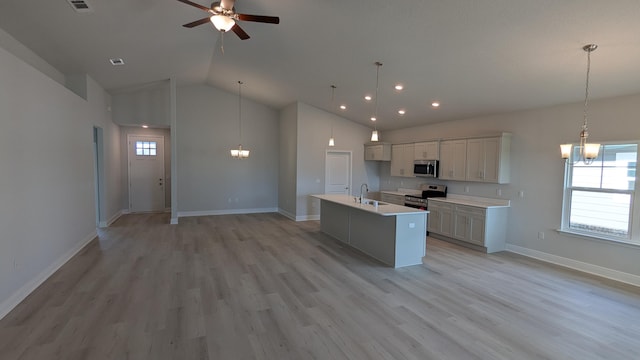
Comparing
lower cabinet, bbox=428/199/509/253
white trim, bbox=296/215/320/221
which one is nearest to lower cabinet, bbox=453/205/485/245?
lower cabinet, bbox=428/199/509/253

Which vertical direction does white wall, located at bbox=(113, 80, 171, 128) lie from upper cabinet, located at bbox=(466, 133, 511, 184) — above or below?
above

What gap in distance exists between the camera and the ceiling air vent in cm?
359

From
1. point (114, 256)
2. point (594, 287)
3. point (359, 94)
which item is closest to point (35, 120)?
point (114, 256)

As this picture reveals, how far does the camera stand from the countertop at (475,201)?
19.3 ft

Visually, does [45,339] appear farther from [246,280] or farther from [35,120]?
[35,120]

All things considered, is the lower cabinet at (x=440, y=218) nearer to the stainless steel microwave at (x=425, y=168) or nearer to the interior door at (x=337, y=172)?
the stainless steel microwave at (x=425, y=168)

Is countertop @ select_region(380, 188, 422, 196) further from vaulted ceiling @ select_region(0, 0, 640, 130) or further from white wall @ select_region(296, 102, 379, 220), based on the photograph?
vaulted ceiling @ select_region(0, 0, 640, 130)

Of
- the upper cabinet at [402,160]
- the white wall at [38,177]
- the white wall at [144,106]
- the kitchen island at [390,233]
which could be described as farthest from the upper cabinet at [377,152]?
the white wall at [38,177]

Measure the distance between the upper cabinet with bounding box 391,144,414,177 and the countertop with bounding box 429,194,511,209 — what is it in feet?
4.29

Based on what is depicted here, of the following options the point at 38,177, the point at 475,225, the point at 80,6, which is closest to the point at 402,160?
the point at 475,225

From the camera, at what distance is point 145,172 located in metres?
9.34

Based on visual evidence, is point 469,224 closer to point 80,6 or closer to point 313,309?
point 313,309

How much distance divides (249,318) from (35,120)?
3659 mm

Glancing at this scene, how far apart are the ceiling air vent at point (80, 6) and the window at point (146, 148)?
6053mm
